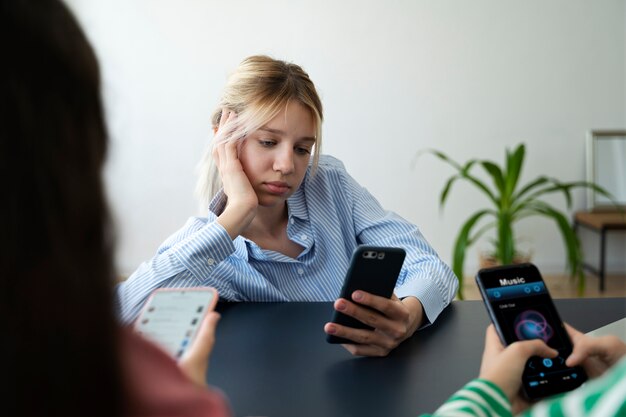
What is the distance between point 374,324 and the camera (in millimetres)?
1131

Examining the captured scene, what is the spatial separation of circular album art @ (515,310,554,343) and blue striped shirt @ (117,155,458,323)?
0.35m

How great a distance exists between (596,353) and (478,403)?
0.91 feet

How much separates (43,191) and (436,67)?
4073 mm

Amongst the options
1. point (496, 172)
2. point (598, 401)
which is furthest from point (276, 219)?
point (496, 172)

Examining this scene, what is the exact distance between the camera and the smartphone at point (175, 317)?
0.81 meters

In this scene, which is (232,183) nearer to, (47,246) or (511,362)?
(511,362)

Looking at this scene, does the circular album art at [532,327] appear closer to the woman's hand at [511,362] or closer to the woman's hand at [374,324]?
the woman's hand at [511,362]

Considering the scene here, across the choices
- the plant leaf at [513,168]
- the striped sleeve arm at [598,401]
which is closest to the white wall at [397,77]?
the plant leaf at [513,168]

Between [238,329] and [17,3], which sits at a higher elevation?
[17,3]

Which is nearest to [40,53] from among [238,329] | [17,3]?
[17,3]

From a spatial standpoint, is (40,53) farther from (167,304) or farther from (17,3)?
(167,304)

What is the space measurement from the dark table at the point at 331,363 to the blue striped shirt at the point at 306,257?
0.33 ft

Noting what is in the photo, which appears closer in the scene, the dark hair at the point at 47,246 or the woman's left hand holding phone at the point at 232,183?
the dark hair at the point at 47,246

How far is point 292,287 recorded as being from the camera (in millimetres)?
1642
